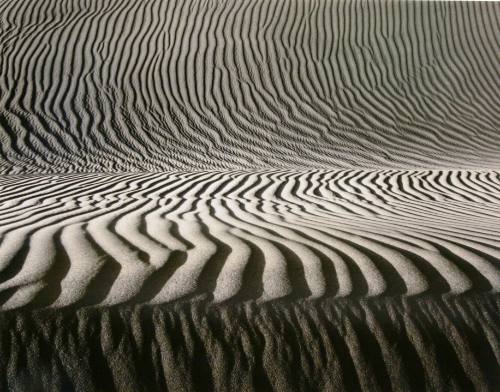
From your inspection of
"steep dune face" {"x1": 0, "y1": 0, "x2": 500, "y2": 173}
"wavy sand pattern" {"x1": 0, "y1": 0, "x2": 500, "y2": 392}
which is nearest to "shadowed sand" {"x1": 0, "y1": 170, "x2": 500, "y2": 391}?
"wavy sand pattern" {"x1": 0, "y1": 0, "x2": 500, "y2": 392}

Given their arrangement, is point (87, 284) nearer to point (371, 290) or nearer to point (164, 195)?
point (371, 290)

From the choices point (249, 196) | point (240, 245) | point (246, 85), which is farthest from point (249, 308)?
point (246, 85)

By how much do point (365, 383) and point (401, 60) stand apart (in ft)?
46.1

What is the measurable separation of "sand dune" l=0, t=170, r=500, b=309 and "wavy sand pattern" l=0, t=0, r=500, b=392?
20 mm

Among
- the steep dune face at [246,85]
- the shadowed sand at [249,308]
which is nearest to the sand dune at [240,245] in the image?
the shadowed sand at [249,308]

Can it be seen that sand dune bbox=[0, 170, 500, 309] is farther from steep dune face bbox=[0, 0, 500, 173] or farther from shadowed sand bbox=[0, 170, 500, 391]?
steep dune face bbox=[0, 0, 500, 173]

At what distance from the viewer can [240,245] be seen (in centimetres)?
356

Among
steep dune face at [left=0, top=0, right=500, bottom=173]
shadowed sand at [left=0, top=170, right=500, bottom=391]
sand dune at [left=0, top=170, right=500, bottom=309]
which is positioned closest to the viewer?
shadowed sand at [left=0, top=170, right=500, bottom=391]

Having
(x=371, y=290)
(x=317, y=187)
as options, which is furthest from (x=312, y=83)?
(x=371, y=290)

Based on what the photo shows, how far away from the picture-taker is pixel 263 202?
624cm

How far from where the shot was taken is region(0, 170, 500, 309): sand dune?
2.78 metres

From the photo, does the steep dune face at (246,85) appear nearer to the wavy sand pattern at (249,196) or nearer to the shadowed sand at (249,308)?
the wavy sand pattern at (249,196)

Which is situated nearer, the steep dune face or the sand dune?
the sand dune

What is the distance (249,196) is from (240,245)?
10.3 feet
